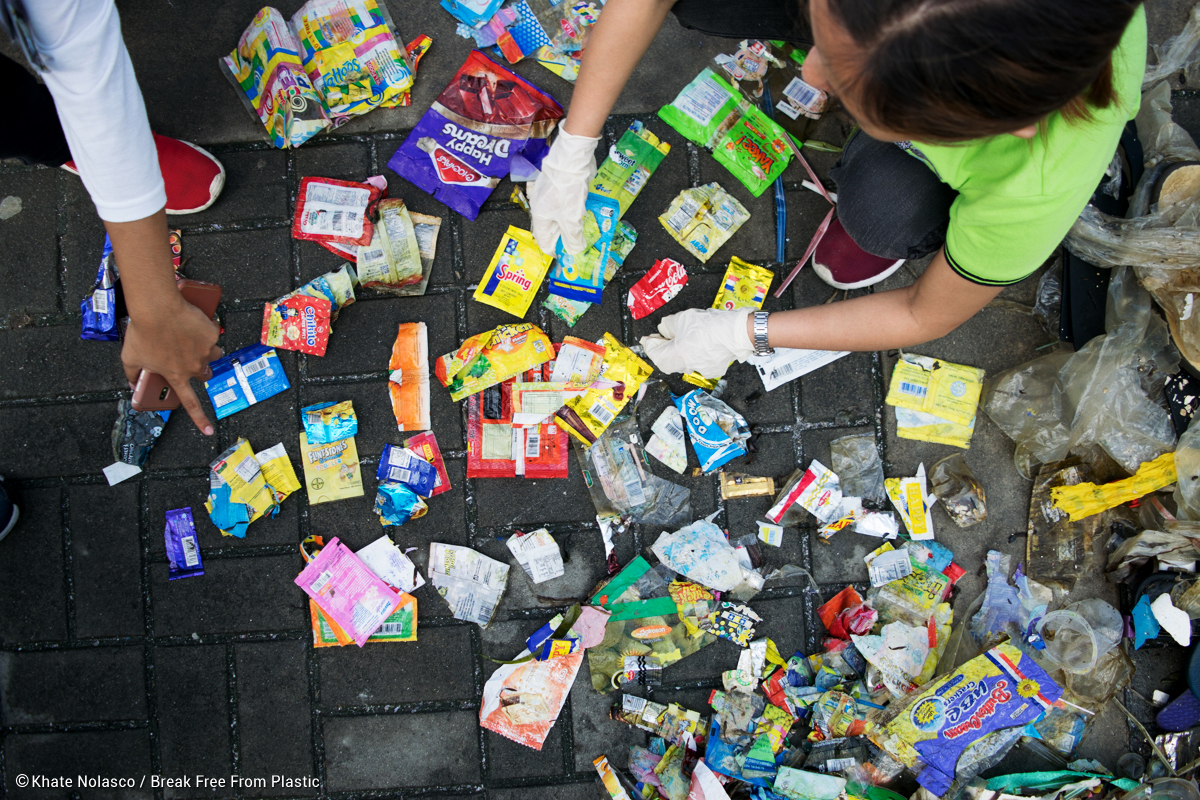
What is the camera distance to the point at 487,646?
289 cm

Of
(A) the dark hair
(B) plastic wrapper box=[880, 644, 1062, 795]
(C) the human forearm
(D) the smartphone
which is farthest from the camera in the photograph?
(B) plastic wrapper box=[880, 644, 1062, 795]

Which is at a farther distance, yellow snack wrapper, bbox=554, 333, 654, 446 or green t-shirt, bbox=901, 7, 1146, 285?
yellow snack wrapper, bbox=554, 333, 654, 446

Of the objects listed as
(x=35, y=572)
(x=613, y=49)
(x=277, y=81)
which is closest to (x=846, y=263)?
(x=613, y=49)

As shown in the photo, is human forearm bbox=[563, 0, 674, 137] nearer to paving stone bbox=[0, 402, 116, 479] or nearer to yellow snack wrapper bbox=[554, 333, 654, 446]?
yellow snack wrapper bbox=[554, 333, 654, 446]

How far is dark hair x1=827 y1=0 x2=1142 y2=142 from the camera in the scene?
4.04 feet

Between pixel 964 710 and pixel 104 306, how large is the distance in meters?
3.69

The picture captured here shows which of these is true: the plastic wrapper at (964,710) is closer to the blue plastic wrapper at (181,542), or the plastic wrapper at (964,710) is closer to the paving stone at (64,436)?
the blue plastic wrapper at (181,542)

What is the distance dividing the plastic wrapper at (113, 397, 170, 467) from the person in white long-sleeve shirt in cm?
82

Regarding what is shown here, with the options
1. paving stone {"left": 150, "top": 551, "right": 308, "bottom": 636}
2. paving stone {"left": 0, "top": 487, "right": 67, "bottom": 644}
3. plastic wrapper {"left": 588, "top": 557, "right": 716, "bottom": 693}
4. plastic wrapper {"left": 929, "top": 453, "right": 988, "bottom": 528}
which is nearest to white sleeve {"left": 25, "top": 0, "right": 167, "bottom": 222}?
paving stone {"left": 150, "top": 551, "right": 308, "bottom": 636}

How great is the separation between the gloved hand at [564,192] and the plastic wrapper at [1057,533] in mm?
2125

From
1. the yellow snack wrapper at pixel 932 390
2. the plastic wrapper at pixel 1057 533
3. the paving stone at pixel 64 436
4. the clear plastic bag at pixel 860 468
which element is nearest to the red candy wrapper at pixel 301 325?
the paving stone at pixel 64 436

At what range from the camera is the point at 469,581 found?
287 cm

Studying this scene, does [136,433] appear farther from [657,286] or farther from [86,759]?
[657,286]

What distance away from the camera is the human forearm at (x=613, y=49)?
6.82 feet
